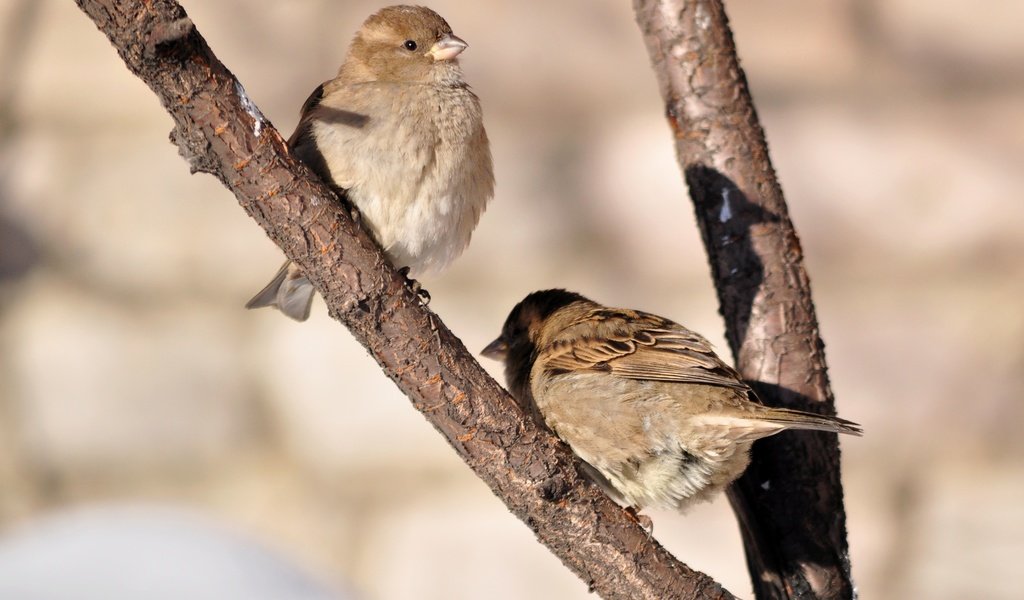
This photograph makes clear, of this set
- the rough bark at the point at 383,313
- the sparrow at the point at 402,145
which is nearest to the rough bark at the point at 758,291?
the rough bark at the point at 383,313

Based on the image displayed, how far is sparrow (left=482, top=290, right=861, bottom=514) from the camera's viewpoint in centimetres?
255

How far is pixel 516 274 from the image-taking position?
5219 mm

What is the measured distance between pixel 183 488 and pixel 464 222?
128 inches

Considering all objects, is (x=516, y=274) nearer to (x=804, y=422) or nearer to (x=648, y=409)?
(x=648, y=409)

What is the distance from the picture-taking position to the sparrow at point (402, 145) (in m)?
2.46

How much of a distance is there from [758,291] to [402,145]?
935 mm

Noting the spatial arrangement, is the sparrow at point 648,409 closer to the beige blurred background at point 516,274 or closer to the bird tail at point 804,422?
the bird tail at point 804,422

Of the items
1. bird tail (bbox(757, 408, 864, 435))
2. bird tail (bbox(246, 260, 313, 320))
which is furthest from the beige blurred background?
bird tail (bbox(757, 408, 864, 435))

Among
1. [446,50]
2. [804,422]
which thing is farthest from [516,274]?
[804,422]

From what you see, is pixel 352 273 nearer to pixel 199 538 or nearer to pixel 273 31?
pixel 199 538

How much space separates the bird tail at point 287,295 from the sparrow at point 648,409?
0.64 metres

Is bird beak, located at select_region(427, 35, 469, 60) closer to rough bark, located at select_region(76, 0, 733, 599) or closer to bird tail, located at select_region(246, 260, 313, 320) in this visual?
bird tail, located at select_region(246, 260, 313, 320)

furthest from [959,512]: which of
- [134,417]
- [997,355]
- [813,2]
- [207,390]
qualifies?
[134,417]

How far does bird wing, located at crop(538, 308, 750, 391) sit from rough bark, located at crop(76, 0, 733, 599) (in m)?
0.53
